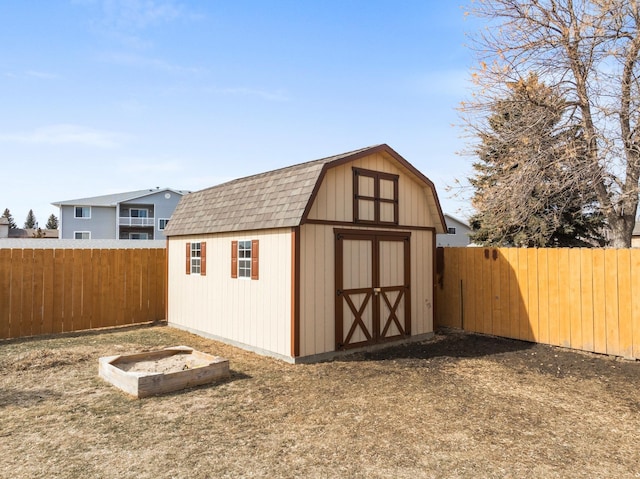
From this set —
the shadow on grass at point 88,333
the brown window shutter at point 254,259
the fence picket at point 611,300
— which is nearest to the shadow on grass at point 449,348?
the fence picket at point 611,300

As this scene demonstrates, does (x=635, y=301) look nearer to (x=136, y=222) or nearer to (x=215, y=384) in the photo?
(x=215, y=384)

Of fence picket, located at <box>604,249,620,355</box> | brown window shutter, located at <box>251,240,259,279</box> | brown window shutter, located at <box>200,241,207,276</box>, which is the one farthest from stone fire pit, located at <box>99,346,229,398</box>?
fence picket, located at <box>604,249,620,355</box>

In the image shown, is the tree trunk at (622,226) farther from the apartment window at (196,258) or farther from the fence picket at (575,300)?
the apartment window at (196,258)

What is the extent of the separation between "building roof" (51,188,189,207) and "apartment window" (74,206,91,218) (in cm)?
60

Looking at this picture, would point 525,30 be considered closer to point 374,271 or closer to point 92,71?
point 374,271

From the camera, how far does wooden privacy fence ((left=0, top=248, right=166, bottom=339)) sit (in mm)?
9562

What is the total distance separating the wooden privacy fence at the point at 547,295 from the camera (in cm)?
750

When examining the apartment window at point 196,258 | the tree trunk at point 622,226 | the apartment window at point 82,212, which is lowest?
the apartment window at point 196,258

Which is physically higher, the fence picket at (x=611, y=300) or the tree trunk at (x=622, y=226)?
the tree trunk at (x=622, y=226)

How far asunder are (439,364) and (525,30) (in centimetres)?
932

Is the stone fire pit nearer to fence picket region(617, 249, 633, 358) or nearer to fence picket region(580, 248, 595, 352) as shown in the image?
fence picket region(580, 248, 595, 352)

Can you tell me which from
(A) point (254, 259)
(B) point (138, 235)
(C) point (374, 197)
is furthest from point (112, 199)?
(C) point (374, 197)

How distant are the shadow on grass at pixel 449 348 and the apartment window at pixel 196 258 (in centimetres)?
421

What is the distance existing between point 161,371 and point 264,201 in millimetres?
3657
